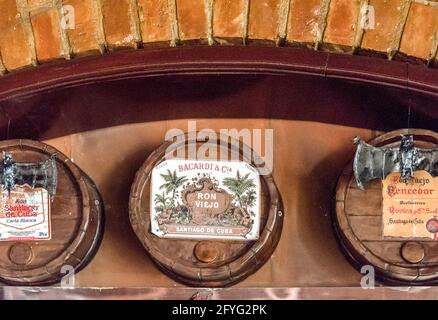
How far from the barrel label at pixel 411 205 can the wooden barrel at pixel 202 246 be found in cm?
35

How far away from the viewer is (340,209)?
7.82 feet

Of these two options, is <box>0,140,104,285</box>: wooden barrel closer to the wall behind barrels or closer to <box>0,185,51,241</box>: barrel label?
<box>0,185,51,241</box>: barrel label

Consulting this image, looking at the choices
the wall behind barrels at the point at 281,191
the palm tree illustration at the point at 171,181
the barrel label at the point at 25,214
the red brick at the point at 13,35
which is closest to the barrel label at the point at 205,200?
the palm tree illustration at the point at 171,181

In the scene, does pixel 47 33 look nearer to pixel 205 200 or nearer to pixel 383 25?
pixel 205 200

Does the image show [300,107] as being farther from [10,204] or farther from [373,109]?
[10,204]

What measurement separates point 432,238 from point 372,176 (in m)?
0.27

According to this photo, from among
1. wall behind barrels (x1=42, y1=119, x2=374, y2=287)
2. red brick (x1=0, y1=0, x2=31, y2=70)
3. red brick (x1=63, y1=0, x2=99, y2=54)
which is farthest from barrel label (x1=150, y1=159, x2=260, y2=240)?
red brick (x1=0, y1=0, x2=31, y2=70)

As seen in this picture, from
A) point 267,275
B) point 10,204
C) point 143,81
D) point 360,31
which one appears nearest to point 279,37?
point 360,31

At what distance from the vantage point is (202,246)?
94.6 inches

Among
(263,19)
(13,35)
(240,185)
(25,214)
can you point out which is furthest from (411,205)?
(13,35)

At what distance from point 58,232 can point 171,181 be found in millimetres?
401

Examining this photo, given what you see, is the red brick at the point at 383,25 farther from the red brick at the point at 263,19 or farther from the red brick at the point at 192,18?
the red brick at the point at 192,18
